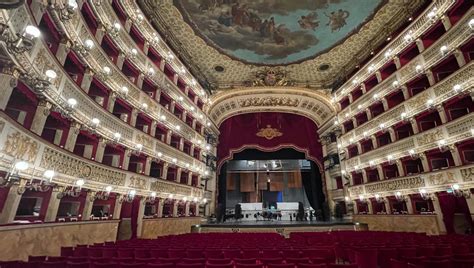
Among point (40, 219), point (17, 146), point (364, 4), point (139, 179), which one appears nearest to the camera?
point (17, 146)

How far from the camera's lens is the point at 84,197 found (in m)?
11.5

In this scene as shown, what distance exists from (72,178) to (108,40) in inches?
303

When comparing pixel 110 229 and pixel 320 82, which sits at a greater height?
pixel 320 82

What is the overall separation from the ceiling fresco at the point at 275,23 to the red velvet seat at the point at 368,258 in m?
15.9

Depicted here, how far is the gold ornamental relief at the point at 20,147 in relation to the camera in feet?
21.4

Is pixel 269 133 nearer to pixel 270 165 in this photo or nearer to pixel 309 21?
pixel 270 165

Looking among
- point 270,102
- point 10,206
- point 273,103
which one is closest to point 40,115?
point 10,206

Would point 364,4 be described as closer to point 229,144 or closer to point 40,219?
point 229,144

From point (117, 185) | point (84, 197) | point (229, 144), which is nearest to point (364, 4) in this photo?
point (229, 144)

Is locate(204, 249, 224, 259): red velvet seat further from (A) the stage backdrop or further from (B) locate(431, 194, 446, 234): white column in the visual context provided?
(A) the stage backdrop

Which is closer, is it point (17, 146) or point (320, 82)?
point (17, 146)

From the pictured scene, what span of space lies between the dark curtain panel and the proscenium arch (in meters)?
5.21

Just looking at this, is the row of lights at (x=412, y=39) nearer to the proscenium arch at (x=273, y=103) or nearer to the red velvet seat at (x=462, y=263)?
the proscenium arch at (x=273, y=103)

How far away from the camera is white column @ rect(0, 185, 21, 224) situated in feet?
22.8
